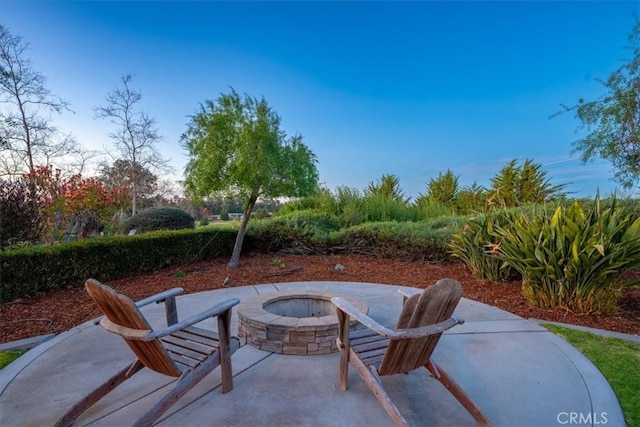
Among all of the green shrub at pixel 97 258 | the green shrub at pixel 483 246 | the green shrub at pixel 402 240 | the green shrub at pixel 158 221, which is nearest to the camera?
the green shrub at pixel 97 258

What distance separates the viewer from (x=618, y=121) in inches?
290

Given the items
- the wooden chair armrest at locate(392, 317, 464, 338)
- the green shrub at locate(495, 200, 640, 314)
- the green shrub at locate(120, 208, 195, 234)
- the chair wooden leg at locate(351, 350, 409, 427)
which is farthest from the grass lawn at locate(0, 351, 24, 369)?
the green shrub at locate(120, 208, 195, 234)

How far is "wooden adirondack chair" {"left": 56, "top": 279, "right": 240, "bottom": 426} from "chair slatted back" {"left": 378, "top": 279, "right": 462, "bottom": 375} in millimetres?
1032

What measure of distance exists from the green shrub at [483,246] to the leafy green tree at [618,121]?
16.3ft

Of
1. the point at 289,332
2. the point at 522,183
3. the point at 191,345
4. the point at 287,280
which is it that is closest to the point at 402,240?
the point at 287,280

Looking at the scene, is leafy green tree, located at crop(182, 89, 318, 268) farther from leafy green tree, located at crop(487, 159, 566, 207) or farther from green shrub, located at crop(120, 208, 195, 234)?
leafy green tree, located at crop(487, 159, 566, 207)

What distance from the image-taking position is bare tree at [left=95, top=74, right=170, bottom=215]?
41.4 feet

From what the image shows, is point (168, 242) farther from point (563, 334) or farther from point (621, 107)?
point (621, 107)

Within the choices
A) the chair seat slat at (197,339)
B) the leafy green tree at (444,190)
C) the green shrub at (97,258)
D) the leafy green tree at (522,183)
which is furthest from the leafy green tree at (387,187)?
the chair seat slat at (197,339)

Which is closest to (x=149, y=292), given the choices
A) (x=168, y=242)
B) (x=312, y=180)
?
(x=168, y=242)

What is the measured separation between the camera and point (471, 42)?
263 inches

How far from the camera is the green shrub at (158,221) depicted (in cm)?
870

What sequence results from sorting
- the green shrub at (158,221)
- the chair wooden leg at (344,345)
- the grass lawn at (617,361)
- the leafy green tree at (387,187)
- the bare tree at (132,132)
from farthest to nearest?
1. the bare tree at (132,132)
2. the leafy green tree at (387,187)
3. the green shrub at (158,221)
4. the chair wooden leg at (344,345)
5. the grass lawn at (617,361)

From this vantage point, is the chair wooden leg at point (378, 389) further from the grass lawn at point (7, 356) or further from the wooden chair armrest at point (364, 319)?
the grass lawn at point (7, 356)
